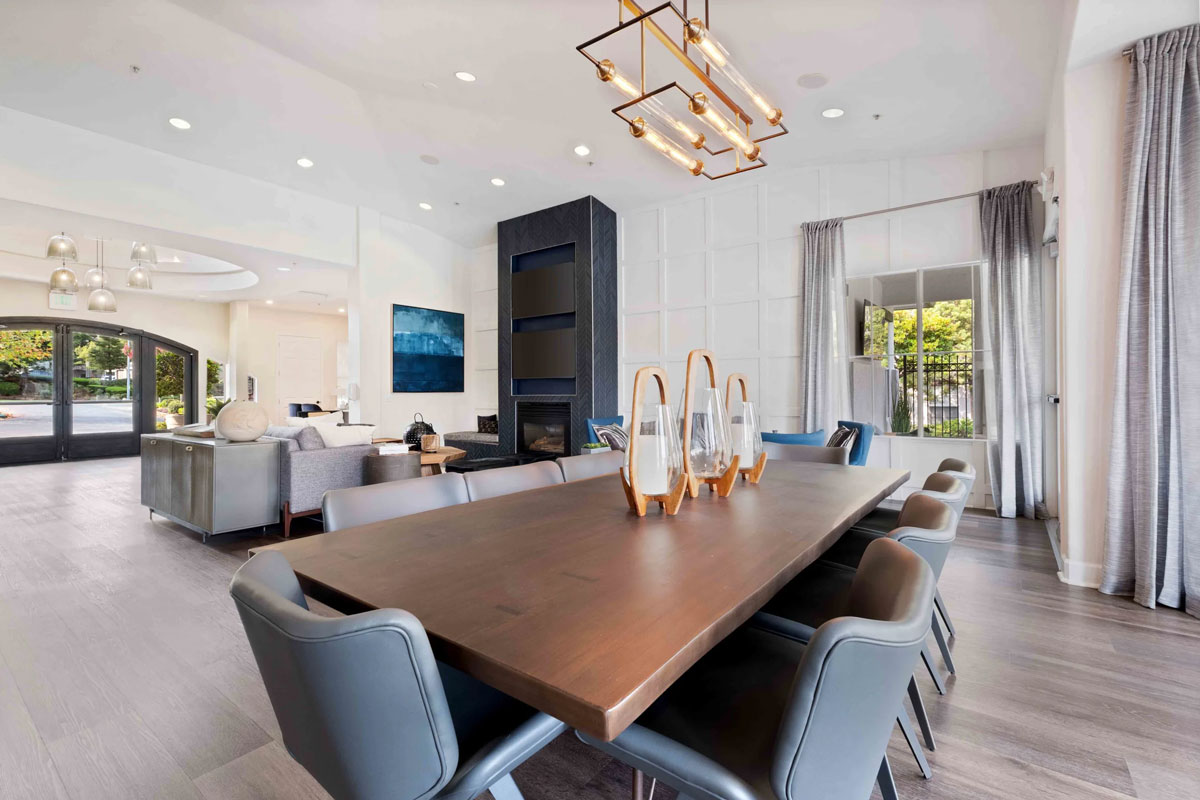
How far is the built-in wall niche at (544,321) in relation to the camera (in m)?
6.33

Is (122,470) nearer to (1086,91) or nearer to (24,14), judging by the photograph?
(24,14)

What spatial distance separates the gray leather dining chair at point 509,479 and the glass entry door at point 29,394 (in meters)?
10.2

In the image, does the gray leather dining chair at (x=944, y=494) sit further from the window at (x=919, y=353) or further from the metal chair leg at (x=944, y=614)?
the window at (x=919, y=353)

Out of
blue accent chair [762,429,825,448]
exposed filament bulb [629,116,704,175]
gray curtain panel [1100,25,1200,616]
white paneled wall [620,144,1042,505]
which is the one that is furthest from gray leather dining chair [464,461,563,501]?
white paneled wall [620,144,1042,505]

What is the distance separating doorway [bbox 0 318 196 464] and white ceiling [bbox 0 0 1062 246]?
19.2ft

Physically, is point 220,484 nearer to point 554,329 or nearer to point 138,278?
point 554,329

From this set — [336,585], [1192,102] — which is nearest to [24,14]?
[336,585]

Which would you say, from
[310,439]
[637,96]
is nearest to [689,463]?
[637,96]

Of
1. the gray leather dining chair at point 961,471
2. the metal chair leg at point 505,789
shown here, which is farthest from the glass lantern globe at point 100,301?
the gray leather dining chair at point 961,471

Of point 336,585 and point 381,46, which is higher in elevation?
point 381,46

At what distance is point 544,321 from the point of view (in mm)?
6699

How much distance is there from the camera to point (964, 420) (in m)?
4.56

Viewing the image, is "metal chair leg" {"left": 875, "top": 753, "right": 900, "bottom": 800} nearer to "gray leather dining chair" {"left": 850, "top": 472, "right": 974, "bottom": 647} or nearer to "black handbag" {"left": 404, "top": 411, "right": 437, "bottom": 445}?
"gray leather dining chair" {"left": 850, "top": 472, "right": 974, "bottom": 647}

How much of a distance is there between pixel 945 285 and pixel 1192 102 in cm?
228
